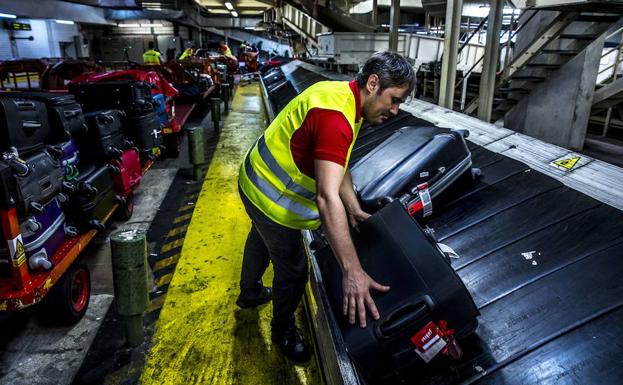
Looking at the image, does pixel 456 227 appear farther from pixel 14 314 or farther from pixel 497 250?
pixel 14 314

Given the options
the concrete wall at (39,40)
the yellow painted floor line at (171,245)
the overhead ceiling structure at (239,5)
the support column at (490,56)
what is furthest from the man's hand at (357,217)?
the concrete wall at (39,40)

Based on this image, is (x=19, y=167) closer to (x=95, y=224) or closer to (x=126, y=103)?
(x=95, y=224)

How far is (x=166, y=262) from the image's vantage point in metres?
3.45

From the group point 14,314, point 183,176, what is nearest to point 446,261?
point 14,314

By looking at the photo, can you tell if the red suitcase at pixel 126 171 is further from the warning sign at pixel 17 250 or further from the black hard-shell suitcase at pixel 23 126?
the warning sign at pixel 17 250

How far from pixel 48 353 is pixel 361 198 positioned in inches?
85.3

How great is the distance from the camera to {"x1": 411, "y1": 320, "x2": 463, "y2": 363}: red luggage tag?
143 centimetres

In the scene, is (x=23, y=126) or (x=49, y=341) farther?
(x=49, y=341)

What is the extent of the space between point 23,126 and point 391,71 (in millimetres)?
2171

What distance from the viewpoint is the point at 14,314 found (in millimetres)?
2785

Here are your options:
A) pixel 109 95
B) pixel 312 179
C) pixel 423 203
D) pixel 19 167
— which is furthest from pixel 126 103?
pixel 423 203

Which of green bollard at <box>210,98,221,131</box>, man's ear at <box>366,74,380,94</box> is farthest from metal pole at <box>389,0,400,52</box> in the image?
man's ear at <box>366,74,380,94</box>

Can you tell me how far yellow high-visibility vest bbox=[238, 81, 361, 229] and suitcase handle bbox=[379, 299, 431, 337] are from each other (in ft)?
2.27

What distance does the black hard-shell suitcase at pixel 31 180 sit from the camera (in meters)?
2.08
